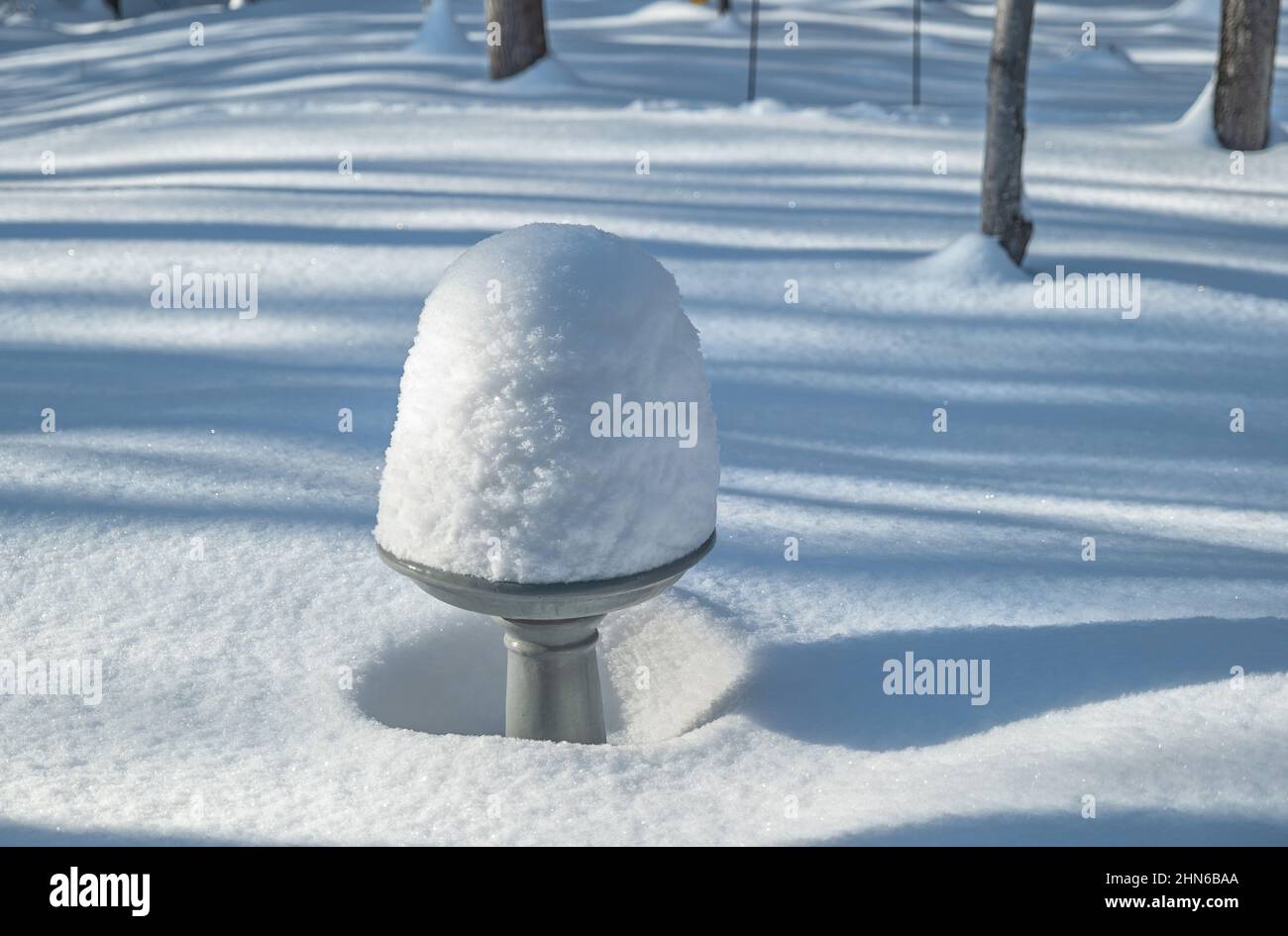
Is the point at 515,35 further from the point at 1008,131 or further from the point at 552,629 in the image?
the point at 552,629

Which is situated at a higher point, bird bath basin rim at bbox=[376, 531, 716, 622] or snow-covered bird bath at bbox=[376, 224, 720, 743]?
snow-covered bird bath at bbox=[376, 224, 720, 743]

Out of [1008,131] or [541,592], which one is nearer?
[541,592]

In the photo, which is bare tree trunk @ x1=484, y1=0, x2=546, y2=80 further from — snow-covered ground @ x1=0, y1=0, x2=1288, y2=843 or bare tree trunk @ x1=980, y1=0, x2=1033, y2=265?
bare tree trunk @ x1=980, y1=0, x2=1033, y2=265

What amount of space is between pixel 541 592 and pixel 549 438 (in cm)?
32

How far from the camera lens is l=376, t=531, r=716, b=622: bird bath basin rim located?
284cm

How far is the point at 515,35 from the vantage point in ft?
37.1

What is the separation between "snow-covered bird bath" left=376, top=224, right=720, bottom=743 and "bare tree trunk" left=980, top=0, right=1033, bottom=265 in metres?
4.31

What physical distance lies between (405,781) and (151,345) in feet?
12.3

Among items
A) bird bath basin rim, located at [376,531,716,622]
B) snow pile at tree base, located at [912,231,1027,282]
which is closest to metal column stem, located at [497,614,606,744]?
bird bath basin rim, located at [376,531,716,622]

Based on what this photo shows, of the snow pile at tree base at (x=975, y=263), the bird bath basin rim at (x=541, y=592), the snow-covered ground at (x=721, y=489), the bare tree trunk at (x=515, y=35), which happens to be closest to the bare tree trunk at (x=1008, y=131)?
the snow pile at tree base at (x=975, y=263)

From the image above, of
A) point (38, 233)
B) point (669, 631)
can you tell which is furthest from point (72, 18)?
point (669, 631)

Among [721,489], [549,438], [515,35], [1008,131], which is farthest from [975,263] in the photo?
[515,35]

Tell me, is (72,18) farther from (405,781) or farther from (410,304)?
(405,781)

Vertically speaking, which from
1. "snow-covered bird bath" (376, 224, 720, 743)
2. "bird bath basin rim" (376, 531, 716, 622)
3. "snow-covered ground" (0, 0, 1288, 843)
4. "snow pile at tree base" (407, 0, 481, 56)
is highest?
"snow pile at tree base" (407, 0, 481, 56)
